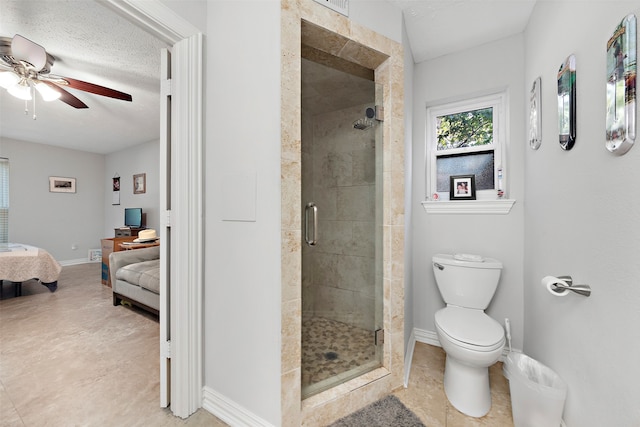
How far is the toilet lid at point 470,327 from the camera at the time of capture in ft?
4.71

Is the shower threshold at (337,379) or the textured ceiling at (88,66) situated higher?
the textured ceiling at (88,66)

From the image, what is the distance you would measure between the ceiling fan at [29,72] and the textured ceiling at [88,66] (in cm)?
18

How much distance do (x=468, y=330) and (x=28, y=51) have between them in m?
3.60

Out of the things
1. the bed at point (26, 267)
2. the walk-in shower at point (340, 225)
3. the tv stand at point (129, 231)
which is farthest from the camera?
the tv stand at point (129, 231)

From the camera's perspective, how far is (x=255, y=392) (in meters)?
1.30

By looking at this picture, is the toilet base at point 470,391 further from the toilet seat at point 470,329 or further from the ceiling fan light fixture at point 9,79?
the ceiling fan light fixture at point 9,79

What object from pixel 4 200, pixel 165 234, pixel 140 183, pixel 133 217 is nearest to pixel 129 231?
pixel 133 217

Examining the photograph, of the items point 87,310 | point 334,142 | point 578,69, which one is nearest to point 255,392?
point 334,142

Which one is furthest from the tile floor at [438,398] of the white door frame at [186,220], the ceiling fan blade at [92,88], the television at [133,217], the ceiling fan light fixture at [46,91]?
the television at [133,217]

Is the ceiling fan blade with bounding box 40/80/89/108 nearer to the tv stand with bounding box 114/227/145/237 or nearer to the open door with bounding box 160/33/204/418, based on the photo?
the open door with bounding box 160/33/204/418

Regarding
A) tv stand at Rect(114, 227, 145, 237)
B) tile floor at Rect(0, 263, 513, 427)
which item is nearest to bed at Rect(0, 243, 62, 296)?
tile floor at Rect(0, 263, 513, 427)

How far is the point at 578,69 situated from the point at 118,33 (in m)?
3.02

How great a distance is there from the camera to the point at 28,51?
6.28ft

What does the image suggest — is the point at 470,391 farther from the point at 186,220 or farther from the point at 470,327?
the point at 186,220
